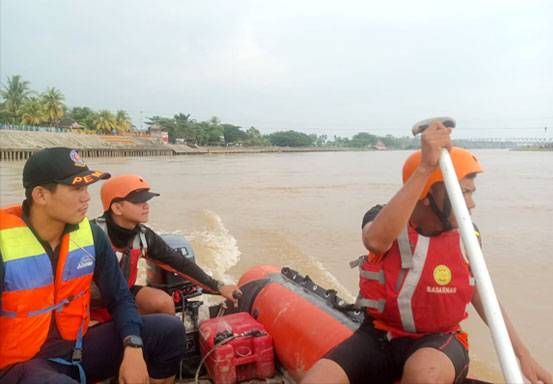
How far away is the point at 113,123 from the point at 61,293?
66.6 metres

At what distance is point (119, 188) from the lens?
2.65m

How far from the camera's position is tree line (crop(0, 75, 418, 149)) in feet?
167

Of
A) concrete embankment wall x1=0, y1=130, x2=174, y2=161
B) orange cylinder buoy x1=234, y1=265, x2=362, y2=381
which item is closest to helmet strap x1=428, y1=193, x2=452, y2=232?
orange cylinder buoy x1=234, y1=265, x2=362, y2=381

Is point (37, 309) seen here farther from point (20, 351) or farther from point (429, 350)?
point (429, 350)

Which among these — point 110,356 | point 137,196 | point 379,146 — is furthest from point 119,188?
point 379,146

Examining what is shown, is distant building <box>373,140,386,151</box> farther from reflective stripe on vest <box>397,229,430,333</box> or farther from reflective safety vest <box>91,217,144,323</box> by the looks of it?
reflective stripe on vest <box>397,229,430,333</box>

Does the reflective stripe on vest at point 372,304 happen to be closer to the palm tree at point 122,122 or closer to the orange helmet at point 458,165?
the orange helmet at point 458,165

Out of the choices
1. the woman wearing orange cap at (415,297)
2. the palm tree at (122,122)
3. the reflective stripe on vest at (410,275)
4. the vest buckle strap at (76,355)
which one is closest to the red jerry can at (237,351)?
the vest buckle strap at (76,355)

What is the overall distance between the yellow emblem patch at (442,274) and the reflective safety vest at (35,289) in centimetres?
151

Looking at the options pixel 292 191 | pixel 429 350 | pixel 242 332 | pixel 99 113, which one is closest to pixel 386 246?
pixel 429 350

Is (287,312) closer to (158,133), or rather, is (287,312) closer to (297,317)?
(297,317)

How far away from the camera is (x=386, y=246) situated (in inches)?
63.0

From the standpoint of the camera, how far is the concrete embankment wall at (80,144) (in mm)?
35906

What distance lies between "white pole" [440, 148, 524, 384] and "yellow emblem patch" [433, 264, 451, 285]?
0.43 meters
